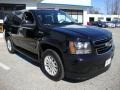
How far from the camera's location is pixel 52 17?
20.0ft

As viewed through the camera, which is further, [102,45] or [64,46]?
[102,45]

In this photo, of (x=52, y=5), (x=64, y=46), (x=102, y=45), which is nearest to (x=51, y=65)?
(x=64, y=46)

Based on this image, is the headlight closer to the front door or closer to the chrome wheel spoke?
the chrome wheel spoke

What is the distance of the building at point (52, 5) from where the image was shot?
2041 cm

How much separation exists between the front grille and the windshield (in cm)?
161

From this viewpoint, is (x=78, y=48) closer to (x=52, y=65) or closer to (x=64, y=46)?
(x=64, y=46)

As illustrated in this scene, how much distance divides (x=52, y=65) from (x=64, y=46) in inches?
30.3

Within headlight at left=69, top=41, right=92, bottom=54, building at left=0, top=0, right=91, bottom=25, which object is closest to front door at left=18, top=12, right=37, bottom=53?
headlight at left=69, top=41, right=92, bottom=54

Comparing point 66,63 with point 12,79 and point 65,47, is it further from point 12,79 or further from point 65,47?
point 12,79

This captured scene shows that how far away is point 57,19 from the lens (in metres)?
6.09

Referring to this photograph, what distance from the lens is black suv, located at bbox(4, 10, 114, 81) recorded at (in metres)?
4.42

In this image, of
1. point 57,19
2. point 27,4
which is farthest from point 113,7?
point 57,19

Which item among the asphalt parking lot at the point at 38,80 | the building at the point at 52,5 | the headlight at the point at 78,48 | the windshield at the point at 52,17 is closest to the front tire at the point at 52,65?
the asphalt parking lot at the point at 38,80

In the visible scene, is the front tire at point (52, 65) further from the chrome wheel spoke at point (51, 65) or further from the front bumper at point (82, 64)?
the front bumper at point (82, 64)
